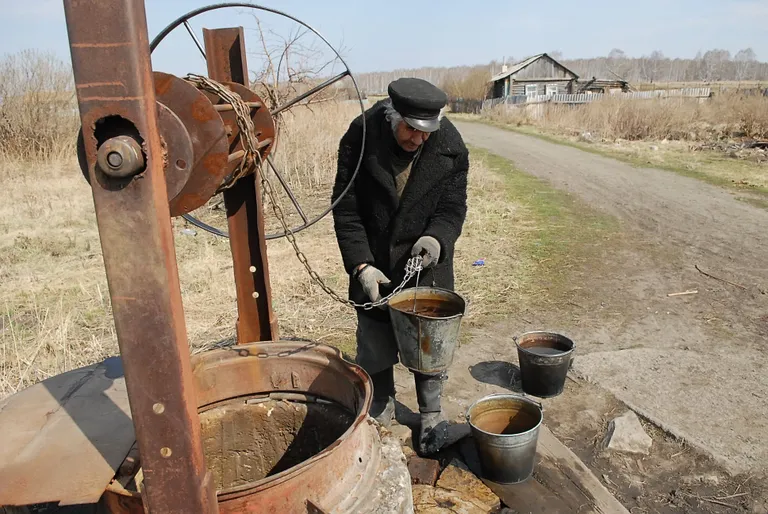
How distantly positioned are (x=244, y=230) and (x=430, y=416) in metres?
1.50

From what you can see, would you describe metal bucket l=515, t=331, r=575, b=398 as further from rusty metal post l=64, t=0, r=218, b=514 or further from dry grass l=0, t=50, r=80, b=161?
dry grass l=0, t=50, r=80, b=161

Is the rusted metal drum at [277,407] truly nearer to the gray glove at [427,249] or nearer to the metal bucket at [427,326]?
the metal bucket at [427,326]

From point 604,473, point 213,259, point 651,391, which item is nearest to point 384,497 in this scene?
point 604,473

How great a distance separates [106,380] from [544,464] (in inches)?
87.3

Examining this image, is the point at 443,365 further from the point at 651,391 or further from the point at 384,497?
the point at 651,391

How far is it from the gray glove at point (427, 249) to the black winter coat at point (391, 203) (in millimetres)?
54

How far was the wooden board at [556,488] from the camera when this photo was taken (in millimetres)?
2738

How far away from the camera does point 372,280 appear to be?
2.85 meters

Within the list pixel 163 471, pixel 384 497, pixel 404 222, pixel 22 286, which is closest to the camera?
pixel 163 471

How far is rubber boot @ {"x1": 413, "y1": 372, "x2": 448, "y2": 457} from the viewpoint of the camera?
307 cm

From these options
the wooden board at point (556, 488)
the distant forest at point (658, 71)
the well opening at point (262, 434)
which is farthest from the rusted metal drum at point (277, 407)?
the distant forest at point (658, 71)

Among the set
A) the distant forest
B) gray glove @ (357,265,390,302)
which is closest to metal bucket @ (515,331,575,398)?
gray glove @ (357,265,390,302)

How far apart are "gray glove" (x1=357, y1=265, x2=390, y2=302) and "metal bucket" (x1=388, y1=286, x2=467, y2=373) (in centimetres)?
9

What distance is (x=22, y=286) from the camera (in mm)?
6148
